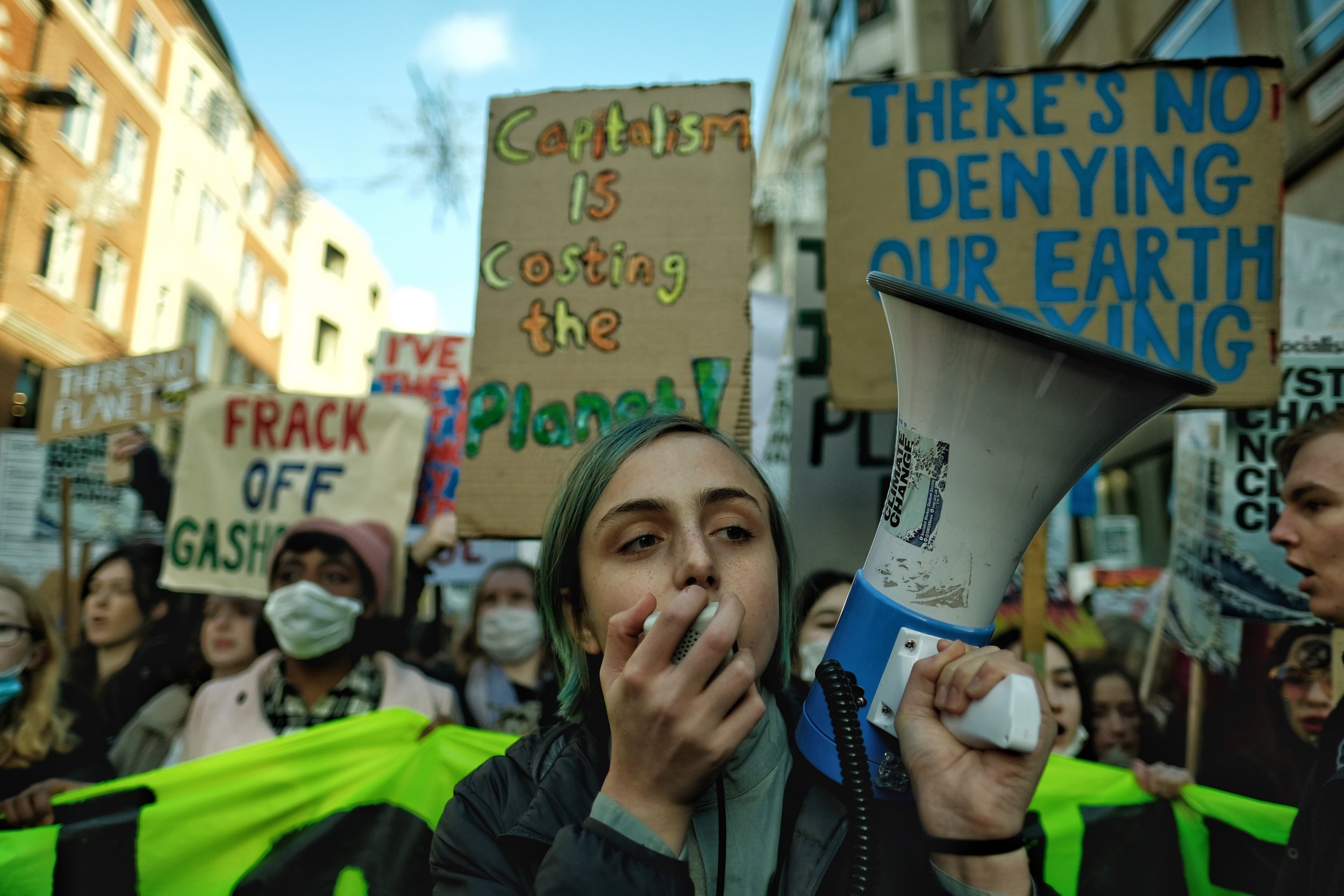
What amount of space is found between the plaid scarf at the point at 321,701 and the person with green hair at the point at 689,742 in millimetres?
1748

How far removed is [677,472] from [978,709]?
1.56 ft

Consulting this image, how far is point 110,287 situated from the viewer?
598 inches

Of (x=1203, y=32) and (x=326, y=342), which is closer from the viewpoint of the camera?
(x=1203, y=32)

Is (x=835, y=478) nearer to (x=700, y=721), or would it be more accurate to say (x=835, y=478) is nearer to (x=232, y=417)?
(x=700, y=721)

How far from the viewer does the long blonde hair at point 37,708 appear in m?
2.49

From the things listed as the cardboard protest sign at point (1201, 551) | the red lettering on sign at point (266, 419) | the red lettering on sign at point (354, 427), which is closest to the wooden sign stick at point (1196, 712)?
the cardboard protest sign at point (1201, 551)

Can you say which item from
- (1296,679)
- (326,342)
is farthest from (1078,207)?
(326,342)

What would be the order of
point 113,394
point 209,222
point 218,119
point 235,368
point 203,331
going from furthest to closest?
point 235,368 < point 203,331 < point 209,222 < point 218,119 < point 113,394

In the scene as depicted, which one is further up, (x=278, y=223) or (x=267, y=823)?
(x=278, y=223)

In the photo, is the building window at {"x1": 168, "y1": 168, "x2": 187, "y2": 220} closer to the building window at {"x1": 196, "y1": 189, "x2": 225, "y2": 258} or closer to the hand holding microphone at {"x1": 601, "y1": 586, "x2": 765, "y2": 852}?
the building window at {"x1": 196, "y1": 189, "x2": 225, "y2": 258}

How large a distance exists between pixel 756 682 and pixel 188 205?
20296 mm

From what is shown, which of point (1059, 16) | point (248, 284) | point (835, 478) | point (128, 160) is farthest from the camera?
point (248, 284)

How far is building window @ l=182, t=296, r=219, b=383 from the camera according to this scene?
728 inches

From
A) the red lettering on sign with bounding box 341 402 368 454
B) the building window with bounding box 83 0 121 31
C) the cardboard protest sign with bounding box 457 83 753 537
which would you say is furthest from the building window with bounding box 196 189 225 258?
the cardboard protest sign with bounding box 457 83 753 537
